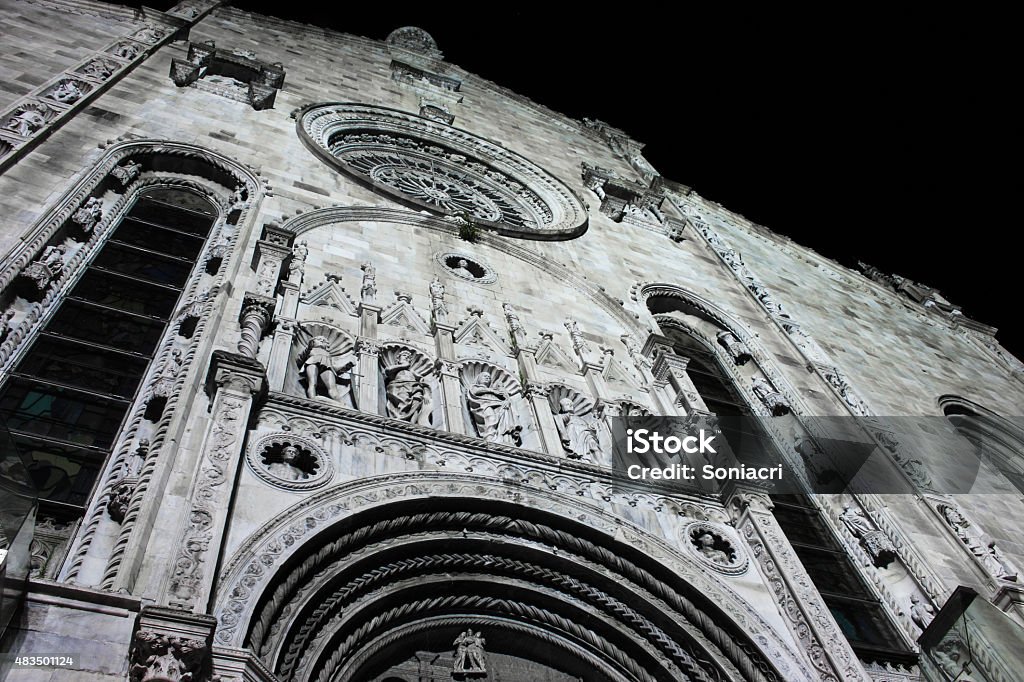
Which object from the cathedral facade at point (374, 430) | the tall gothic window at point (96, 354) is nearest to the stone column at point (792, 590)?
the cathedral facade at point (374, 430)

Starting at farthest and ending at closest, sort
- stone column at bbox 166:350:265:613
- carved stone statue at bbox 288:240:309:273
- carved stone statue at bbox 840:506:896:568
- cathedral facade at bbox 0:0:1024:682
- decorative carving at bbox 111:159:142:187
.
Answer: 1. decorative carving at bbox 111:159:142:187
2. carved stone statue at bbox 288:240:309:273
3. carved stone statue at bbox 840:506:896:568
4. cathedral facade at bbox 0:0:1024:682
5. stone column at bbox 166:350:265:613

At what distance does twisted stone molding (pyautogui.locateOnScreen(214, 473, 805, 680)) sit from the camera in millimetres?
5625

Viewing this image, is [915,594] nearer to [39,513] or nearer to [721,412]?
[721,412]

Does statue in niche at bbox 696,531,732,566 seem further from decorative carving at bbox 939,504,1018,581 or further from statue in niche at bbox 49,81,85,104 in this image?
statue in niche at bbox 49,81,85,104

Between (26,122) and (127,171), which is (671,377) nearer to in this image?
(127,171)

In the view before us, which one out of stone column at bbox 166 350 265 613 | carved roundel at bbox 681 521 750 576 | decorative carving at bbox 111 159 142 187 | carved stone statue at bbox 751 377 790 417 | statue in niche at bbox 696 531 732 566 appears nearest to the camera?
stone column at bbox 166 350 265 613

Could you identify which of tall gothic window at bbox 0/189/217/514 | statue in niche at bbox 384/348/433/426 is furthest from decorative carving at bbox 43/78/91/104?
statue in niche at bbox 384/348/433/426

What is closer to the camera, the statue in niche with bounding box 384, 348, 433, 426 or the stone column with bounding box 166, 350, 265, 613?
the stone column with bounding box 166, 350, 265, 613

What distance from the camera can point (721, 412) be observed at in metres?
12.6

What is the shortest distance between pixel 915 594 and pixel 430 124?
13.4m

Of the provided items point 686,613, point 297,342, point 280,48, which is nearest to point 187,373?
point 297,342

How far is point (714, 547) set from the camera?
827 cm

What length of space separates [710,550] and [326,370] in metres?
4.18

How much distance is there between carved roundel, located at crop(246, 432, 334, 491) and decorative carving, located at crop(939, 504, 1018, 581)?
25.6 ft
